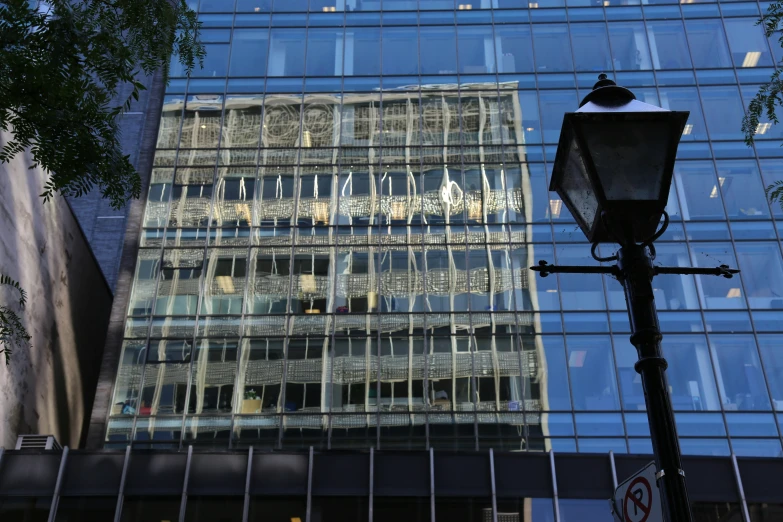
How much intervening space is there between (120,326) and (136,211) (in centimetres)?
443

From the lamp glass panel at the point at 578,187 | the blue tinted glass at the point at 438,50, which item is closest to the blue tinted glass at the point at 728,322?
the blue tinted glass at the point at 438,50

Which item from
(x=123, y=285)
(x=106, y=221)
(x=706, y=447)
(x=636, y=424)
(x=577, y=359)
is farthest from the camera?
(x=106, y=221)

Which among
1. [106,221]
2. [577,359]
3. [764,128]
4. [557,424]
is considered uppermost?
[106,221]

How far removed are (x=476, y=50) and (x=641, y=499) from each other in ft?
97.1

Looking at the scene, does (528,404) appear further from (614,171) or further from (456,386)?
(614,171)

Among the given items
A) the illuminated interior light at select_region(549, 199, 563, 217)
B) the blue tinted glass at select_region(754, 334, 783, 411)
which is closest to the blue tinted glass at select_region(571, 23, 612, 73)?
the illuminated interior light at select_region(549, 199, 563, 217)

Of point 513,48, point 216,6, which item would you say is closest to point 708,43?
point 513,48

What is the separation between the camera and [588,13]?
3341cm

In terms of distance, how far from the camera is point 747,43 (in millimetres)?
32406

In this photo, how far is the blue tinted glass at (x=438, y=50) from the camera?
1278 inches

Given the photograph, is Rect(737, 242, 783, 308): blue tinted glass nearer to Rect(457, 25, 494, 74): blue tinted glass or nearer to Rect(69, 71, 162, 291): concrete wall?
Rect(457, 25, 494, 74): blue tinted glass

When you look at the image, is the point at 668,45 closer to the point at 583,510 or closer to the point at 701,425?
the point at 701,425

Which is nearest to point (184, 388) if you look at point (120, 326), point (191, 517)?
point (120, 326)

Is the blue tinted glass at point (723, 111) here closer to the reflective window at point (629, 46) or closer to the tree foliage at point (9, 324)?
the reflective window at point (629, 46)
